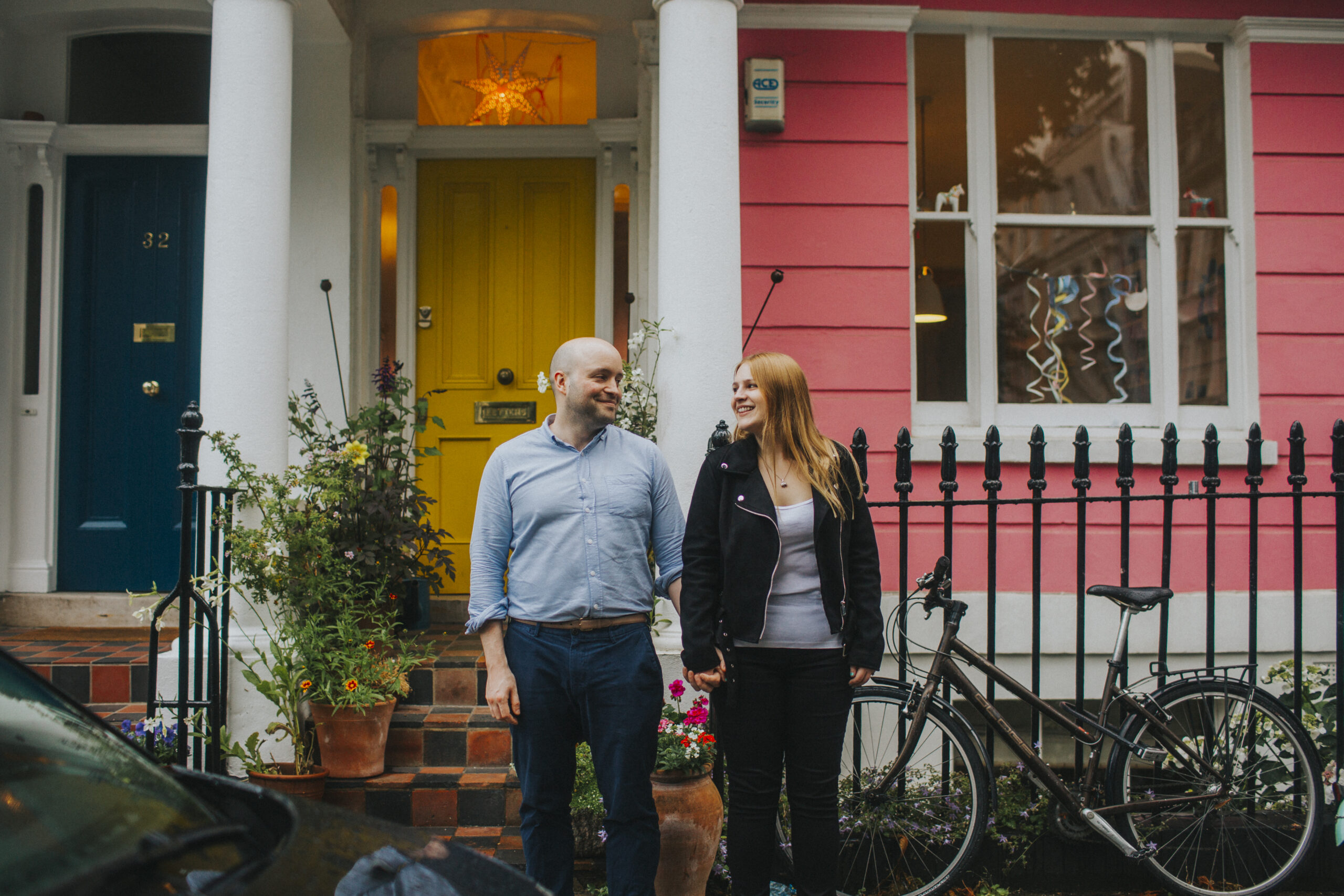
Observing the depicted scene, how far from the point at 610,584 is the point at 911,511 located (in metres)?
2.53

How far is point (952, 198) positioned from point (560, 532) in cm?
331

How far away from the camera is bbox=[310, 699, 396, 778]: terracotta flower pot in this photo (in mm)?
3592

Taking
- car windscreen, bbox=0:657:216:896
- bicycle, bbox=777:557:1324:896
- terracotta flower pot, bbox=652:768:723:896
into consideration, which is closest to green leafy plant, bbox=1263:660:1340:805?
bicycle, bbox=777:557:1324:896

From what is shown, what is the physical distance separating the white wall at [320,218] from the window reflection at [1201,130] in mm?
4487

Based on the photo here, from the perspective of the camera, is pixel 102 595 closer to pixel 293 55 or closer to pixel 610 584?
pixel 293 55

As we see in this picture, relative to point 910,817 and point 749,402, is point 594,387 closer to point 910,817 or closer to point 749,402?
point 749,402

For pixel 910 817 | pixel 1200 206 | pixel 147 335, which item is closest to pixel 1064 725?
pixel 910 817

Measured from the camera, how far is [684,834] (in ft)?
9.51

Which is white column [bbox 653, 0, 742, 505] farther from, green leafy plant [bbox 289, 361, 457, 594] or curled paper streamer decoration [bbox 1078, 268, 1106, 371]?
curled paper streamer decoration [bbox 1078, 268, 1106, 371]

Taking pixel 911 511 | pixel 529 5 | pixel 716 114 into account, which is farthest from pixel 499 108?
pixel 911 511

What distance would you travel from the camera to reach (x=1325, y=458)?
4.65 m

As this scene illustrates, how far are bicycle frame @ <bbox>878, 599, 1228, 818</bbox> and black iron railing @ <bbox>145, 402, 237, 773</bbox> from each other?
2471 mm

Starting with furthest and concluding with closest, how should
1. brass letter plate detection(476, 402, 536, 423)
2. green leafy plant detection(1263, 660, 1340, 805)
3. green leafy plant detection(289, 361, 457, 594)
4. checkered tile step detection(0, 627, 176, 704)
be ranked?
1. brass letter plate detection(476, 402, 536, 423)
2. green leafy plant detection(289, 361, 457, 594)
3. checkered tile step detection(0, 627, 176, 704)
4. green leafy plant detection(1263, 660, 1340, 805)

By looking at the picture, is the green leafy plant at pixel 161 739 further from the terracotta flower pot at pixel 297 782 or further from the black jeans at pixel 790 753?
the black jeans at pixel 790 753
